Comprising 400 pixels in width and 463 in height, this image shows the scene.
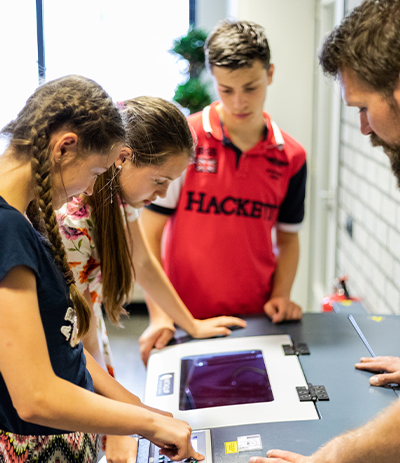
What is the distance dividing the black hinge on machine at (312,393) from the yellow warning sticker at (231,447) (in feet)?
0.55

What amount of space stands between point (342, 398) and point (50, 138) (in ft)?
2.28

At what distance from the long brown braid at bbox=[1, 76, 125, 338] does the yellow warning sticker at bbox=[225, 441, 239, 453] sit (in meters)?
0.35

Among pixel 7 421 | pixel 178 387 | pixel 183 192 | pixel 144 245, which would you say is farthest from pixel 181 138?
pixel 7 421

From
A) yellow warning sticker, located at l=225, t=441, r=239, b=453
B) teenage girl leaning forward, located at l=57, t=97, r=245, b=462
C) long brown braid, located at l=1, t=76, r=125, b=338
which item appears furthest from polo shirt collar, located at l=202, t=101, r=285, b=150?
yellow warning sticker, located at l=225, t=441, r=239, b=453

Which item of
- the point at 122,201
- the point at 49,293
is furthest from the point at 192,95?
the point at 49,293

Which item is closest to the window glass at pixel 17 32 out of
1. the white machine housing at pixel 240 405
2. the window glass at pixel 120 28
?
the window glass at pixel 120 28

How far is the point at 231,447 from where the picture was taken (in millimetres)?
802

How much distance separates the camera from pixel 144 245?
121 cm

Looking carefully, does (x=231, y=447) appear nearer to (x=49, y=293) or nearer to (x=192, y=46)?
(x=49, y=293)

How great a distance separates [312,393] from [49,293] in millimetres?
534

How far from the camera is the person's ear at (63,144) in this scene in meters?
0.67

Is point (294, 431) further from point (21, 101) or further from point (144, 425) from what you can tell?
point (21, 101)

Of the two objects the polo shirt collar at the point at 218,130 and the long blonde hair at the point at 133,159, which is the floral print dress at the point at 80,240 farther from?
the polo shirt collar at the point at 218,130

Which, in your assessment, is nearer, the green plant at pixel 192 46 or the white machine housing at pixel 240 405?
the white machine housing at pixel 240 405
